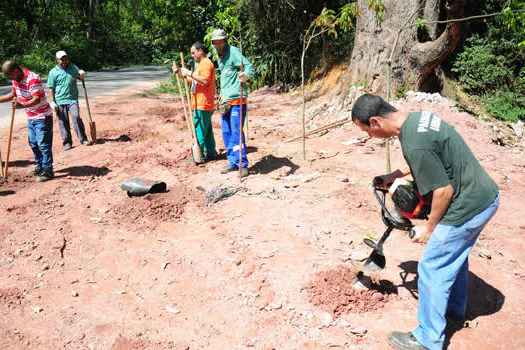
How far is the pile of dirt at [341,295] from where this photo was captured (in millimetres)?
3348

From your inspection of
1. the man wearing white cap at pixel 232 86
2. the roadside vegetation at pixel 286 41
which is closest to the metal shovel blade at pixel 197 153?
the man wearing white cap at pixel 232 86

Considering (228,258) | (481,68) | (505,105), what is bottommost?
(228,258)

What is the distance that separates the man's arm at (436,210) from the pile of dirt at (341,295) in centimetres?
95

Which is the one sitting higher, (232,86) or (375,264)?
(232,86)

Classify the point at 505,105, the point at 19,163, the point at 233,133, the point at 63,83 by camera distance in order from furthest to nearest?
the point at 505,105, the point at 63,83, the point at 19,163, the point at 233,133

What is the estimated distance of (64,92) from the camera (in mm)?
7469

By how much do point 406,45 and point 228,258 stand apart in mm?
5854

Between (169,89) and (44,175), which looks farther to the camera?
(169,89)

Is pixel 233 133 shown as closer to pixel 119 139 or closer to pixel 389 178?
pixel 389 178

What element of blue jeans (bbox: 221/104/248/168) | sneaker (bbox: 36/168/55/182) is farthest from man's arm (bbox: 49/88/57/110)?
blue jeans (bbox: 221/104/248/168)

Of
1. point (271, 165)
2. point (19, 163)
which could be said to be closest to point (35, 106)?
point (19, 163)

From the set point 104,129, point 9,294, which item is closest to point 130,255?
point 9,294

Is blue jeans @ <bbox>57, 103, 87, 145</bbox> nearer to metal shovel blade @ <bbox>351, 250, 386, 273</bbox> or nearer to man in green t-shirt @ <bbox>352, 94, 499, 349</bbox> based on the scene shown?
metal shovel blade @ <bbox>351, 250, 386, 273</bbox>

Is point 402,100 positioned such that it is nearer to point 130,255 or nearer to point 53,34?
point 130,255
